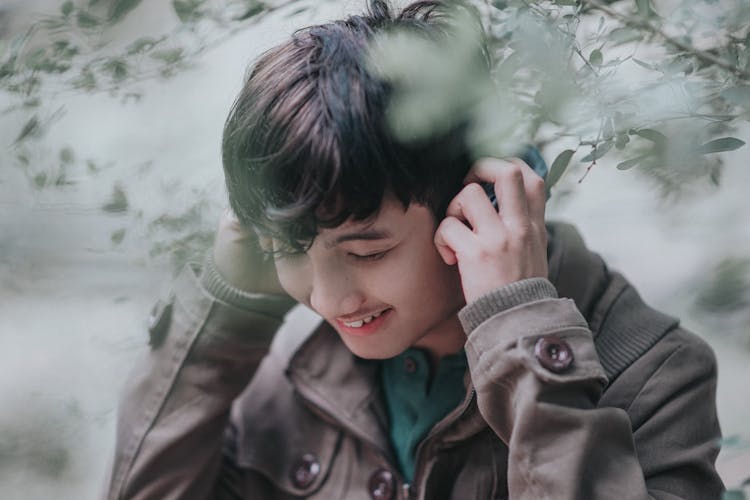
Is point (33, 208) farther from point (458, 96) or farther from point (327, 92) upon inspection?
point (458, 96)

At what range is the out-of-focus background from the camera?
1.53 m

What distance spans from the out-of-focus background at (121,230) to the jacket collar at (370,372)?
0.19 meters

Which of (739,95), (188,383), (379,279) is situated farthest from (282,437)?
(739,95)

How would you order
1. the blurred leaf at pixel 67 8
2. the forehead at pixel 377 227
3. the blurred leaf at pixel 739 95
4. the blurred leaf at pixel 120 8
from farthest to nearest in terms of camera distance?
the blurred leaf at pixel 67 8 → the blurred leaf at pixel 120 8 → the forehead at pixel 377 227 → the blurred leaf at pixel 739 95

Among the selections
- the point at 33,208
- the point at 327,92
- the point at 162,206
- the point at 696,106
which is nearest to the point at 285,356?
the point at 162,206

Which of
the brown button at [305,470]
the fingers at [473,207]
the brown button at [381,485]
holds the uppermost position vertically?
the fingers at [473,207]

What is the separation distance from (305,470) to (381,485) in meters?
0.15

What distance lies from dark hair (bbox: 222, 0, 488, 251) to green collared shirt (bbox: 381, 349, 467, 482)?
1.06 ft

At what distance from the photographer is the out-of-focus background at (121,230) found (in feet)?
5.01

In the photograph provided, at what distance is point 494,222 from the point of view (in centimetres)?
116

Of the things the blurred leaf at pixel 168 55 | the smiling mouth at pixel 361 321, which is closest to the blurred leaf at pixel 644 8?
the smiling mouth at pixel 361 321

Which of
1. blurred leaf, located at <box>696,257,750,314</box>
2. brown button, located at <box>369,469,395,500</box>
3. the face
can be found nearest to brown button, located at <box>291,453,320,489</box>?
brown button, located at <box>369,469,395,500</box>

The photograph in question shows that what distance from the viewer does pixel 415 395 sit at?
1.46 meters

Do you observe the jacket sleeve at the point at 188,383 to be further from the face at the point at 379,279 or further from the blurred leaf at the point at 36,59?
the blurred leaf at the point at 36,59
